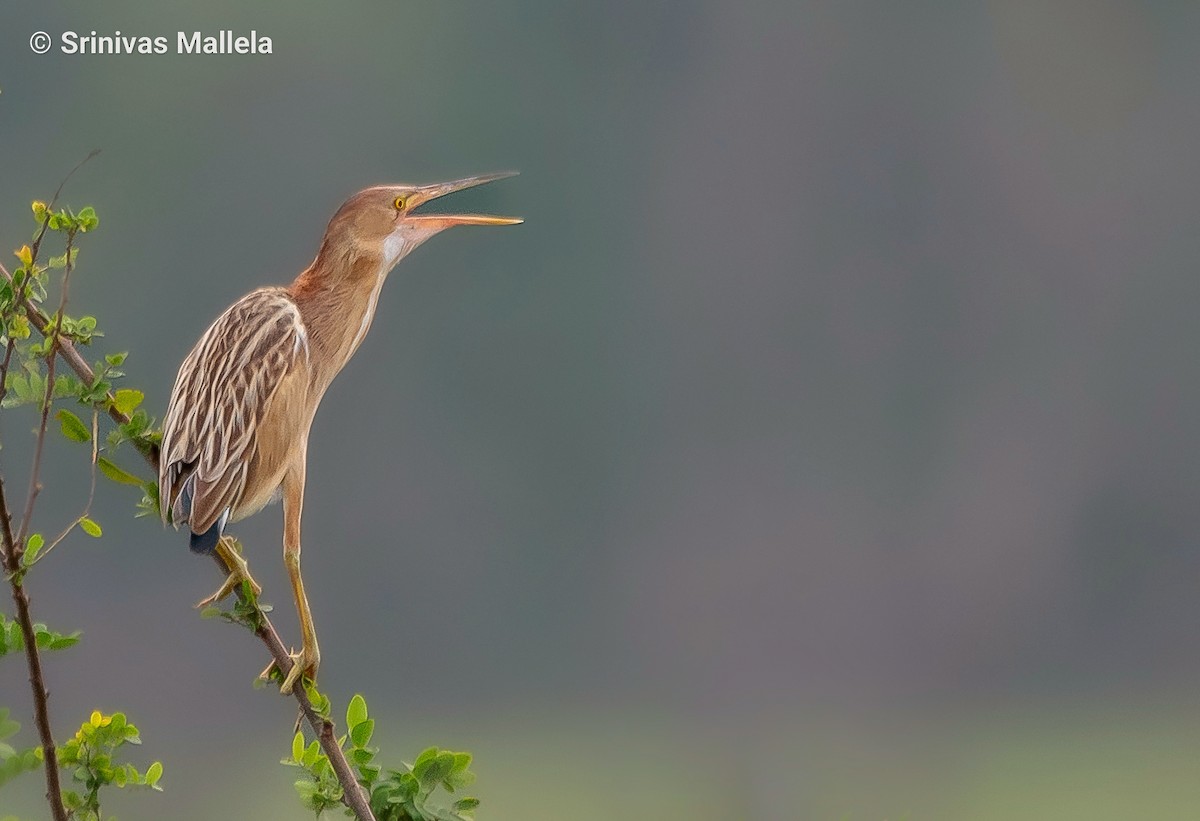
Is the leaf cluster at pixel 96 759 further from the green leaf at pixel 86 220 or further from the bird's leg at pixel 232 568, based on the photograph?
the green leaf at pixel 86 220

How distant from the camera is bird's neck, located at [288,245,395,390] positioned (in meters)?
1.11

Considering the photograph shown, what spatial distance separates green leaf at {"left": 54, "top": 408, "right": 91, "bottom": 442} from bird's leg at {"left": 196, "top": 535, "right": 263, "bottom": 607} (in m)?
0.10

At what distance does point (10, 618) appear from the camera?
0.91m

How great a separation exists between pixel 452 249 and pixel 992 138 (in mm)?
3596

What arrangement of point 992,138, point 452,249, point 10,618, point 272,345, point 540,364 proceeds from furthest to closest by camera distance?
point 992,138 → point 540,364 → point 452,249 → point 272,345 → point 10,618

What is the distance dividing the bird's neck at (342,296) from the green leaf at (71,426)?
239mm

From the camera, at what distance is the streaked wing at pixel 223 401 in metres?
0.91

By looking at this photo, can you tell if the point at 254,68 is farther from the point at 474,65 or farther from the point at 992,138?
the point at 992,138

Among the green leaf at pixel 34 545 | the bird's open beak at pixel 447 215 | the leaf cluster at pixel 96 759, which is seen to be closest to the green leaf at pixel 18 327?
the green leaf at pixel 34 545

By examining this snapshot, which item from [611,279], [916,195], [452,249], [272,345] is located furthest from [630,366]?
[272,345]

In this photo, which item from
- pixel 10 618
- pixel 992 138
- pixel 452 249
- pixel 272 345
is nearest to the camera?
pixel 10 618

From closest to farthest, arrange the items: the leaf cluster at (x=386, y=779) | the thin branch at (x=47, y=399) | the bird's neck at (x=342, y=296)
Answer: the thin branch at (x=47, y=399)
the leaf cluster at (x=386, y=779)
the bird's neck at (x=342, y=296)

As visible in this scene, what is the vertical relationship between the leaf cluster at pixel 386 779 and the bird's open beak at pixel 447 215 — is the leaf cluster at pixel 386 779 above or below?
below

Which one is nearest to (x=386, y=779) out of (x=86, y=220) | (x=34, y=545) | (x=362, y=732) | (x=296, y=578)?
(x=362, y=732)
